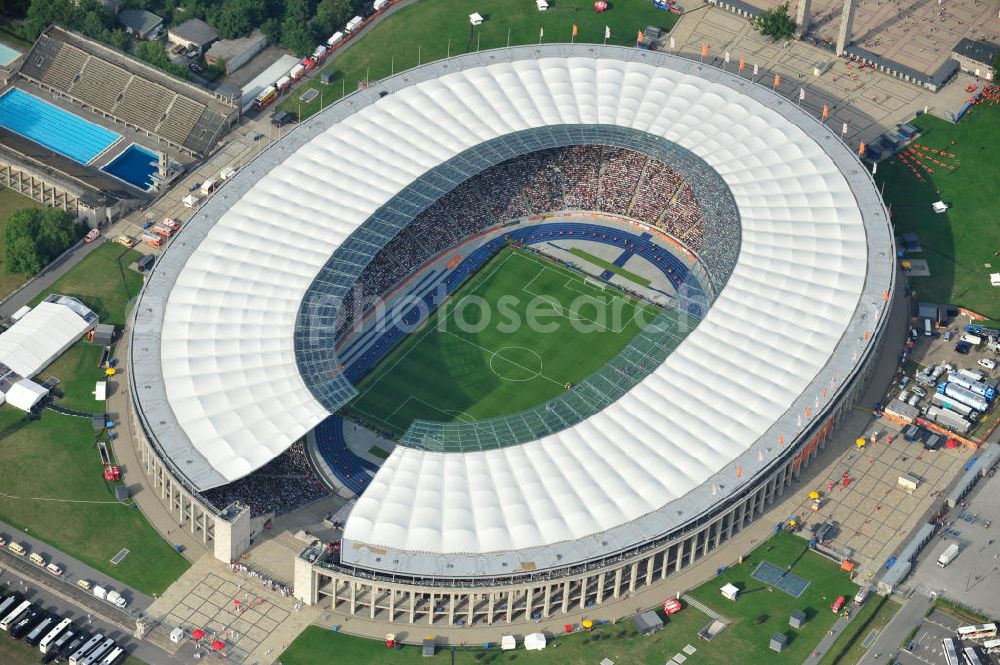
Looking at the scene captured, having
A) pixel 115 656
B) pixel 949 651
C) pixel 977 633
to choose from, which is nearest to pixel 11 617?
pixel 115 656

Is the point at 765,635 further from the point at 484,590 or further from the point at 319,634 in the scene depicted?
the point at 319,634

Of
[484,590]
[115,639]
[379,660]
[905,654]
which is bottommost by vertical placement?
[115,639]

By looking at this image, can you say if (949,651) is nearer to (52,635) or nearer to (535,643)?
(535,643)

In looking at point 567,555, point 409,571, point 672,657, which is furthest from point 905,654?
point 409,571

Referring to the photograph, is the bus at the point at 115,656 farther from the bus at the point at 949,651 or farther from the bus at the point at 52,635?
the bus at the point at 949,651

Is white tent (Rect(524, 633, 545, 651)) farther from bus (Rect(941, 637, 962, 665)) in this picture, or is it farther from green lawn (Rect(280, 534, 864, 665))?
bus (Rect(941, 637, 962, 665))

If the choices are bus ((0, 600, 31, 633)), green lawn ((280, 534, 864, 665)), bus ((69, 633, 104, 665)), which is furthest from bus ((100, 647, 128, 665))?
green lawn ((280, 534, 864, 665))
